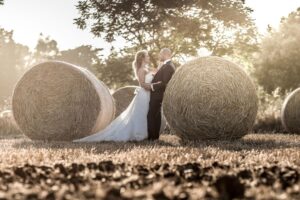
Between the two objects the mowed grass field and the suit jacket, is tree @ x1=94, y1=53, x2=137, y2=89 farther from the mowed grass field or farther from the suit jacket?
the mowed grass field

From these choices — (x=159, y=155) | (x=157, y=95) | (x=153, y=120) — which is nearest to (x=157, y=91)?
(x=157, y=95)

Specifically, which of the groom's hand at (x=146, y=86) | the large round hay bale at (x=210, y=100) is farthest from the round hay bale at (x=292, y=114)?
the groom's hand at (x=146, y=86)

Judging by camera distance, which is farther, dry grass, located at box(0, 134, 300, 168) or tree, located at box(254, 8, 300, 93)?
tree, located at box(254, 8, 300, 93)

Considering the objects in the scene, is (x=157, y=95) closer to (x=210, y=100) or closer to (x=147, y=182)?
(x=210, y=100)

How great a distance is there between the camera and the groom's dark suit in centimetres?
1202

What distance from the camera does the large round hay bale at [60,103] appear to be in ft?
39.6

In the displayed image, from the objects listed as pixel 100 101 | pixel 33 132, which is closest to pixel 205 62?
pixel 100 101

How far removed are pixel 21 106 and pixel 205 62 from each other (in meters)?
4.56

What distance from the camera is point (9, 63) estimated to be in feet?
197

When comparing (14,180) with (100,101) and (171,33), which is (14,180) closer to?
(100,101)

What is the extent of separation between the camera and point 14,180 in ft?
13.2

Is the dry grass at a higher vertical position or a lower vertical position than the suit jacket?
lower

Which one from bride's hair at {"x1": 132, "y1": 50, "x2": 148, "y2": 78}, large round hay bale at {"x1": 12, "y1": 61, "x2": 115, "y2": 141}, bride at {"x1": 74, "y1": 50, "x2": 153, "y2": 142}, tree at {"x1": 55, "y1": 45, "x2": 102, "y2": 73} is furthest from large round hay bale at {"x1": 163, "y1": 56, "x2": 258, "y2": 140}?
tree at {"x1": 55, "y1": 45, "x2": 102, "y2": 73}

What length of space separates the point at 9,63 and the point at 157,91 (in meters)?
50.7
